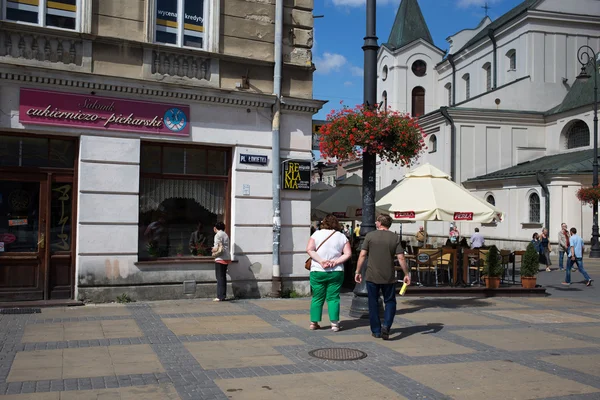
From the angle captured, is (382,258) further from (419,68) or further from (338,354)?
(419,68)

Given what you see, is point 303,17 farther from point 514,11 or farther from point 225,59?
point 514,11

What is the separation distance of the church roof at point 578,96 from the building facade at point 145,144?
2769 centimetres

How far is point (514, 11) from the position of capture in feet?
150

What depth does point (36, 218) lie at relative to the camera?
36.9 feet

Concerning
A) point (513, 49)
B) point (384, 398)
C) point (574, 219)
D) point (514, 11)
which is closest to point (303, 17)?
point (384, 398)

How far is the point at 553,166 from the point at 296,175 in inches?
951

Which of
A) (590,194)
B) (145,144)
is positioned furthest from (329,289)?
(590,194)

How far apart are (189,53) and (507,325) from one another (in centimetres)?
791

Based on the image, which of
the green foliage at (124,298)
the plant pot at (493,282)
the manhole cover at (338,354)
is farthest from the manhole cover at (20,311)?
the plant pot at (493,282)

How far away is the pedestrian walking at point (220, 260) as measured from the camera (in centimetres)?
1209

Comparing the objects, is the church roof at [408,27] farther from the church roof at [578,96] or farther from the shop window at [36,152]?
the shop window at [36,152]

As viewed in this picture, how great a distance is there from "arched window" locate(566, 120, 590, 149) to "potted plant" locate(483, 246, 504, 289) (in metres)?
24.3

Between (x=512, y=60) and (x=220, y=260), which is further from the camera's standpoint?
(x=512, y=60)

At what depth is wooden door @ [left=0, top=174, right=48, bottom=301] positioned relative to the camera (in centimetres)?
1097
